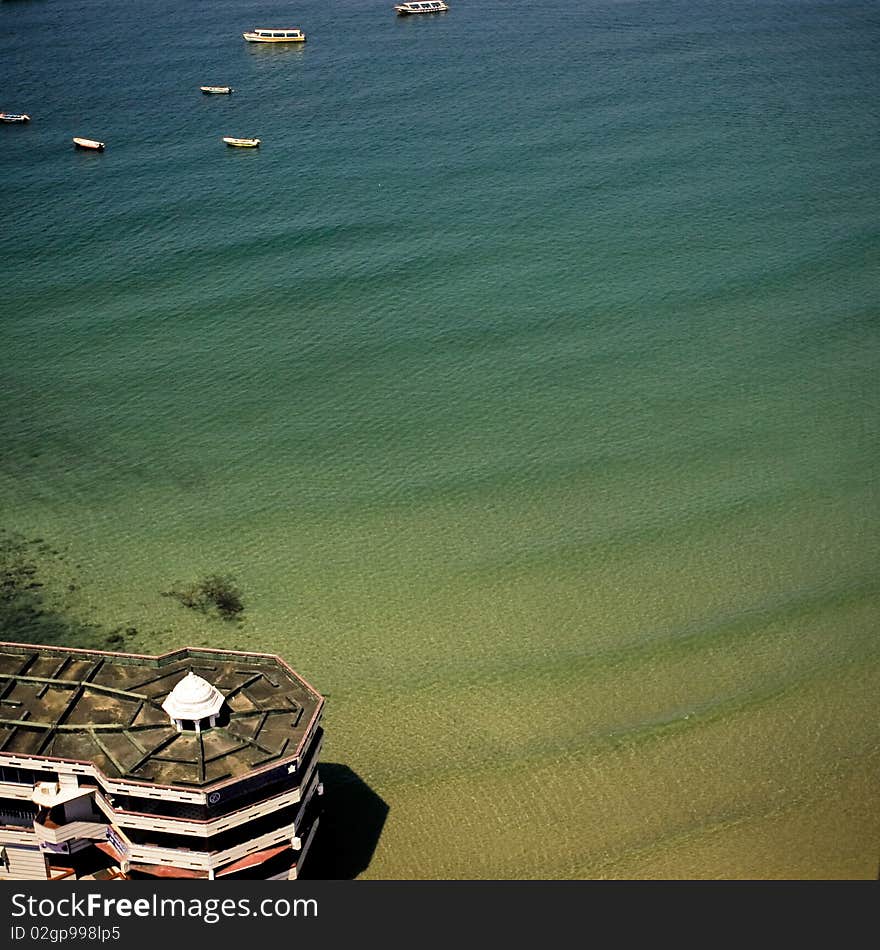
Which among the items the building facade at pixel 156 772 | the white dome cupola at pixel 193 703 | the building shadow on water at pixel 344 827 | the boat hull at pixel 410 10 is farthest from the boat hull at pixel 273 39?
the white dome cupola at pixel 193 703

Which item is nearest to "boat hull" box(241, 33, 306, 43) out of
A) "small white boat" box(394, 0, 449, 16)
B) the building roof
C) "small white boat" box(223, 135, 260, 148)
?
"small white boat" box(394, 0, 449, 16)

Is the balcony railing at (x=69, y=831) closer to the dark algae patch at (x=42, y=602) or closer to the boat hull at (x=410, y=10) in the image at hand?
the dark algae patch at (x=42, y=602)

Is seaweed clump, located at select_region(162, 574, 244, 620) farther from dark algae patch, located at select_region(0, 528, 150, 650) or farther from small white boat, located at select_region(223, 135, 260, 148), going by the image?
small white boat, located at select_region(223, 135, 260, 148)

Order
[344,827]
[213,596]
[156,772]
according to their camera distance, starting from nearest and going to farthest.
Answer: [156,772], [344,827], [213,596]

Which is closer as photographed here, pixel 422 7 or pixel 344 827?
pixel 344 827

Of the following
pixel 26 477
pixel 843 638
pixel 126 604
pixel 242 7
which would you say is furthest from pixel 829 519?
pixel 242 7

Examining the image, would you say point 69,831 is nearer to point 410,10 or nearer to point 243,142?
point 243,142

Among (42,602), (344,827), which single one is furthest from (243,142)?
(344,827)
